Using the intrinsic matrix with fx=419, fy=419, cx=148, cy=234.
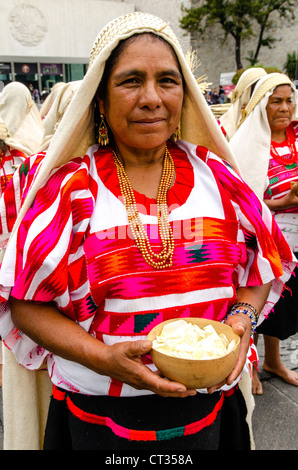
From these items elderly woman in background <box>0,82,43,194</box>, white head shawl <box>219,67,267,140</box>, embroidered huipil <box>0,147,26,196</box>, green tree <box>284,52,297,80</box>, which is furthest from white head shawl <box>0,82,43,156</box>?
green tree <box>284,52,297,80</box>

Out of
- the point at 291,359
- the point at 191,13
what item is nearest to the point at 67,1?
the point at 191,13

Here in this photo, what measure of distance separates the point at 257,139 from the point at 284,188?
0.38 m

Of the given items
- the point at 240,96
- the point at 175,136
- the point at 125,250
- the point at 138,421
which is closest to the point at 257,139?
the point at 240,96

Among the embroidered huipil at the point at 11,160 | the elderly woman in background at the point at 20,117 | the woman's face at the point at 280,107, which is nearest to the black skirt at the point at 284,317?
the woman's face at the point at 280,107

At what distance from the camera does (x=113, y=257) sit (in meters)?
1.20

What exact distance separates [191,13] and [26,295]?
2888cm

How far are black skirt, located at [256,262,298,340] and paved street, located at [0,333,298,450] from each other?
38cm

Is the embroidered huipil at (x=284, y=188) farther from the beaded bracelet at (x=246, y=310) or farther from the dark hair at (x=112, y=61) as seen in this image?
the dark hair at (x=112, y=61)

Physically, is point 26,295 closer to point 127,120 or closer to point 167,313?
point 167,313

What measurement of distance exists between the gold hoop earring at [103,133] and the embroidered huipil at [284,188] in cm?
161

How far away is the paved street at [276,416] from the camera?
243 centimetres

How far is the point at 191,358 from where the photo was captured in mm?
1015

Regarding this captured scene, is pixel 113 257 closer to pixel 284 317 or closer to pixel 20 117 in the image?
pixel 284 317

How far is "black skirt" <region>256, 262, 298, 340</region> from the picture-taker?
2.81m
